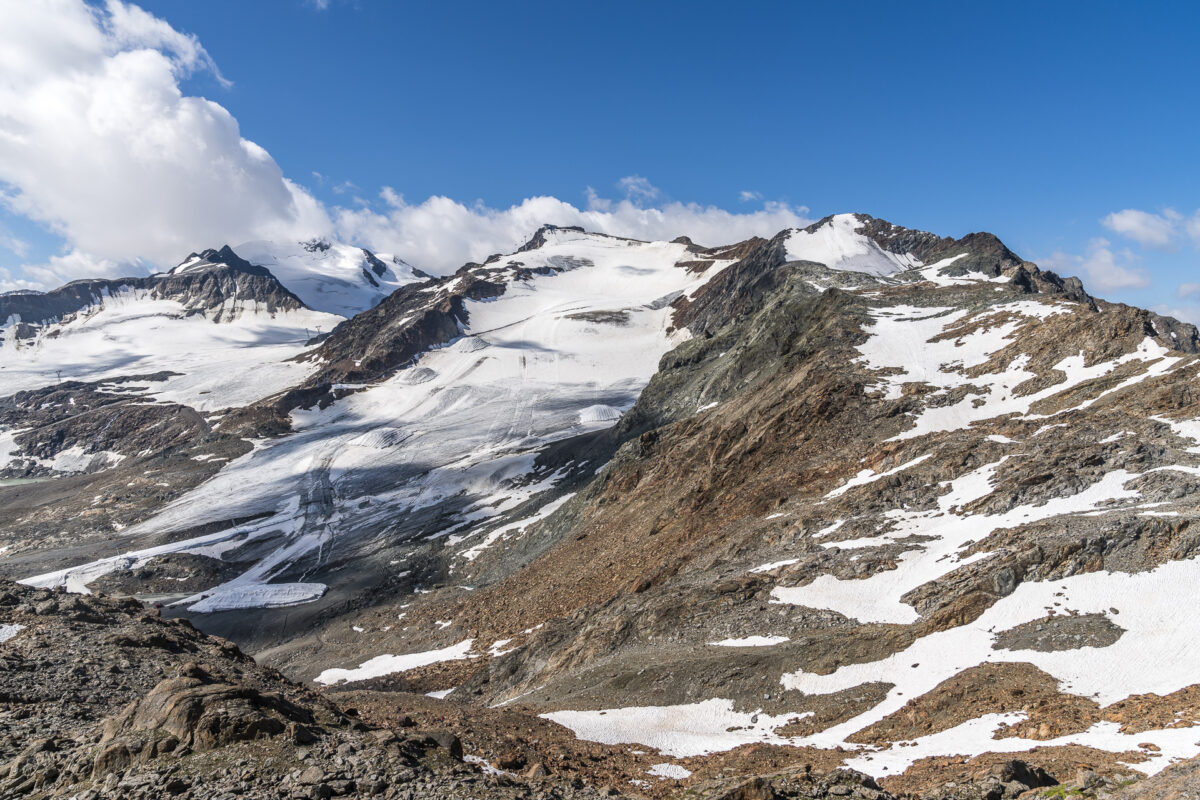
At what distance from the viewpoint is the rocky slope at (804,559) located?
682 inches

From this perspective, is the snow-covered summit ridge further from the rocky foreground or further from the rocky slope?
the rocky foreground

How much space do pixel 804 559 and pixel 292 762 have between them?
2128 cm

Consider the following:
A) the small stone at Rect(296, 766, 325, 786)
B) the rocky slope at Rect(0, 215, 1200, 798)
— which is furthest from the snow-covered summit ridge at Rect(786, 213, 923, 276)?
the small stone at Rect(296, 766, 325, 786)

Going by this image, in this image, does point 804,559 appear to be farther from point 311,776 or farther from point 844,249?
point 844,249

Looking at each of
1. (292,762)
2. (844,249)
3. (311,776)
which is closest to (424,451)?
(844,249)

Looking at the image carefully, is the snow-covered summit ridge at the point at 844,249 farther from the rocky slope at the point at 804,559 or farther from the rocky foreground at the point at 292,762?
the rocky foreground at the point at 292,762

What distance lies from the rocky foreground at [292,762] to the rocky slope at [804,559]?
0.30m

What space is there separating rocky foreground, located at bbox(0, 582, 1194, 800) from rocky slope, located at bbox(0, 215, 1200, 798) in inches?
11.9

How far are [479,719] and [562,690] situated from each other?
555 cm

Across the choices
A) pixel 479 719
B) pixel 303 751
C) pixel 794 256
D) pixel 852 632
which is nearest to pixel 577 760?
pixel 479 719

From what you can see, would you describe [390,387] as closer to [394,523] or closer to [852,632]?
[394,523]

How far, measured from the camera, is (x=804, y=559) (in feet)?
91.3

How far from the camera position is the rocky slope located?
56.8 ft

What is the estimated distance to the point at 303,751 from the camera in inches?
461
